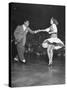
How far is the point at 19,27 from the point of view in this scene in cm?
806

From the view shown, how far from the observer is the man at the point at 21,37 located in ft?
26.4

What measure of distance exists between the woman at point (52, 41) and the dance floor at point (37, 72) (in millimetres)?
200

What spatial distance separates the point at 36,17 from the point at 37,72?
1.30m

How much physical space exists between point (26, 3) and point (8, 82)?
189 centimetres

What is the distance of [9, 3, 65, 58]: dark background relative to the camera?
7980 millimetres

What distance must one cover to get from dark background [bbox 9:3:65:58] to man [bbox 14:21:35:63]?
87mm

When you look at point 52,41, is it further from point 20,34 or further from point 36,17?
point 20,34

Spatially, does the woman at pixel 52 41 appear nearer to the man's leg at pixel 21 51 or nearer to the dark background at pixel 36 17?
the dark background at pixel 36 17

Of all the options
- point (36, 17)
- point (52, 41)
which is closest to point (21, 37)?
point (36, 17)

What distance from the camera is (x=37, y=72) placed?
816 centimetres

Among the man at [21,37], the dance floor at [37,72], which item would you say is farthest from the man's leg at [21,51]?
the dance floor at [37,72]

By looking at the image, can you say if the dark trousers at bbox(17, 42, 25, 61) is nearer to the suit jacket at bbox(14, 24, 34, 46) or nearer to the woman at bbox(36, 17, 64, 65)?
the suit jacket at bbox(14, 24, 34, 46)

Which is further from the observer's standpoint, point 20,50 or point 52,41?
point 52,41

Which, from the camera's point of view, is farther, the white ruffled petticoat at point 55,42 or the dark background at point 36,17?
the white ruffled petticoat at point 55,42
